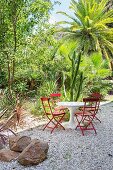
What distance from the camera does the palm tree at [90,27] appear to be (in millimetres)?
19875

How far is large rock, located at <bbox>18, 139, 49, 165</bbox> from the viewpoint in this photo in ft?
15.3

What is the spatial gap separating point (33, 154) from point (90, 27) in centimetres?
1646

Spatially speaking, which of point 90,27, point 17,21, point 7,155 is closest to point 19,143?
point 7,155

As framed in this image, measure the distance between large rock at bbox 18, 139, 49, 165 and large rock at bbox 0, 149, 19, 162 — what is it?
0.23m

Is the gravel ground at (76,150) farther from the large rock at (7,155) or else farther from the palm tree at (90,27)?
the palm tree at (90,27)

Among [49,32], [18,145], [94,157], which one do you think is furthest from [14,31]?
[94,157]

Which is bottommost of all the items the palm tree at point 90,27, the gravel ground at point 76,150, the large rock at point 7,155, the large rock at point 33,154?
the gravel ground at point 76,150

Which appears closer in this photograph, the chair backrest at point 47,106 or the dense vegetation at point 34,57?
the chair backrest at point 47,106

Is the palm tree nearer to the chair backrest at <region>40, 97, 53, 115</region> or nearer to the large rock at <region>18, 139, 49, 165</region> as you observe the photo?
the chair backrest at <region>40, 97, 53, 115</region>

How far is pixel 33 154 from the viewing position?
4766 mm

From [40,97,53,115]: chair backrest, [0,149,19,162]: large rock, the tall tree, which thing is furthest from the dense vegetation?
[0,149,19,162]: large rock

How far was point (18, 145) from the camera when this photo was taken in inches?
201

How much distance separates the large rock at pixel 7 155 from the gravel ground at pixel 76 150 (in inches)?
4.3

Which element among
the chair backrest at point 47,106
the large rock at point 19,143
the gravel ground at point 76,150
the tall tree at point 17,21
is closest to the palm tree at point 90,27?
the chair backrest at point 47,106
